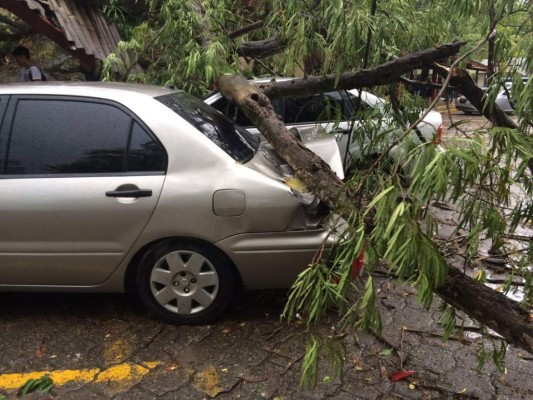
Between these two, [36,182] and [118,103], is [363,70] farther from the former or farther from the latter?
[36,182]

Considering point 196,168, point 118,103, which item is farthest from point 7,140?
point 196,168

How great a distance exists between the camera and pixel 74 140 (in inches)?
126

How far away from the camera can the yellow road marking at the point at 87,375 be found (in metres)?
2.83

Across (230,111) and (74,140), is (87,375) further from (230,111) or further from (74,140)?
(230,111)

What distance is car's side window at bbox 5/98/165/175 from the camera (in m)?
3.17

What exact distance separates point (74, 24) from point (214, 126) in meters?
4.90

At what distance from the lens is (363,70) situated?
3037 millimetres

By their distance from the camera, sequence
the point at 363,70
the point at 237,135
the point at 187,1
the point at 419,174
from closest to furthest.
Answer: the point at 419,174
the point at 363,70
the point at 237,135
the point at 187,1

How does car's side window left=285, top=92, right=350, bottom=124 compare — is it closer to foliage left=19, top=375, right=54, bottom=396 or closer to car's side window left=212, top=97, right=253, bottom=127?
car's side window left=212, top=97, right=253, bottom=127

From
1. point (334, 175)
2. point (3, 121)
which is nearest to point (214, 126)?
point (334, 175)

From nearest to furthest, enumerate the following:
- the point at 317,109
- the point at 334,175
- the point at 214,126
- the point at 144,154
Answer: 1. the point at 334,175
2. the point at 144,154
3. the point at 214,126
4. the point at 317,109

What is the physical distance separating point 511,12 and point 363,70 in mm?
979

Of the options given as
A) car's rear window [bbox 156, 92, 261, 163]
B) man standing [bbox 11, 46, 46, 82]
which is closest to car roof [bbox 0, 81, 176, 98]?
car's rear window [bbox 156, 92, 261, 163]

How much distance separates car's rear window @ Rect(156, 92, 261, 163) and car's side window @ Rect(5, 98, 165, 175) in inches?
12.7
